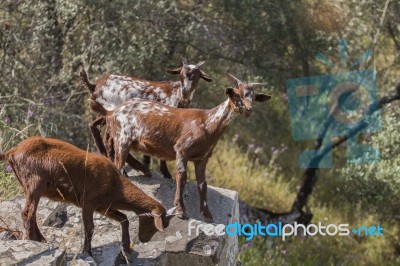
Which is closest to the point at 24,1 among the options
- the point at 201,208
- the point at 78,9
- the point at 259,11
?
the point at 78,9

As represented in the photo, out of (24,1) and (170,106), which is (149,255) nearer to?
(170,106)

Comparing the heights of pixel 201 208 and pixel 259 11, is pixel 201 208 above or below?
below

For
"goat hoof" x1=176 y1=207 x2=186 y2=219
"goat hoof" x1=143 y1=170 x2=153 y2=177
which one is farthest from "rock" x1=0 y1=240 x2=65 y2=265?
"goat hoof" x1=143 y1=170 x2=153 y2=177

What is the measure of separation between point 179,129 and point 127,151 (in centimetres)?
60

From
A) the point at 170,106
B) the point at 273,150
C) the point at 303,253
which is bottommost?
the point at 303,253

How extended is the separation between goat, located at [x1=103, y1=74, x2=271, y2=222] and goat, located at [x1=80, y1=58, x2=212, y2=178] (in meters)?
0.53

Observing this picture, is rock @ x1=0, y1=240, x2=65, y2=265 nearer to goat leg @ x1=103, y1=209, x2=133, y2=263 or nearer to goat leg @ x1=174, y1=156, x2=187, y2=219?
goat leg @ x1=103, y1=209, x2=133, y2=263

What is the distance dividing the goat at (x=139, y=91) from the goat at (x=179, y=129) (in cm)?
53

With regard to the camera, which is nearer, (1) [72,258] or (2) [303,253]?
(1) [72,258]

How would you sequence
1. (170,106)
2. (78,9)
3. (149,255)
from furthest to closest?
(78,9) → (170,106) → (149,255)

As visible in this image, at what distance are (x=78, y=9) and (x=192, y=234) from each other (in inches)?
208

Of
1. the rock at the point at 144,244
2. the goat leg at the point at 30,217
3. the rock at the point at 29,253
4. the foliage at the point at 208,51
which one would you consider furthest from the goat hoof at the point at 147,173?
the foliage at the point at 208,51

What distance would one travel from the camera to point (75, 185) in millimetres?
6445

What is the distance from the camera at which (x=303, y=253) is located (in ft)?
45.2
